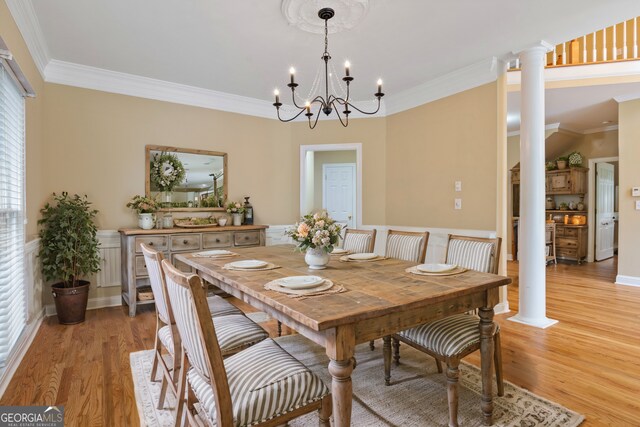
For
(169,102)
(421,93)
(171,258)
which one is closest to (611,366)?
(421,93)

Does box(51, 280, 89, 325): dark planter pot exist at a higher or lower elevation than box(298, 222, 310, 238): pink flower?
lower

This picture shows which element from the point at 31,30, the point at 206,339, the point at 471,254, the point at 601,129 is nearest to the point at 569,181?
the point at 601,129

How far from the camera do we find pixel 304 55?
3.48 metres

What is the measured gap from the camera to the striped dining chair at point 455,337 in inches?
68.3

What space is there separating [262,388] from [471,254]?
1771mm

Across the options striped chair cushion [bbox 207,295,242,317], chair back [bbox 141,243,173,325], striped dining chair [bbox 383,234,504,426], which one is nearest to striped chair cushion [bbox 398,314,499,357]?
striped dining chair [bbox 383,234,504,426]

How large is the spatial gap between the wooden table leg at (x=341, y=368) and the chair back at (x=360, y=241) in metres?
1.79

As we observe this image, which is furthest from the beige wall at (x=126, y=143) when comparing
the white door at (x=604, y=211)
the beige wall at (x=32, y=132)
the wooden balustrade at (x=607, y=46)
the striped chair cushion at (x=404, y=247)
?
the white door at (x=604, y=211)

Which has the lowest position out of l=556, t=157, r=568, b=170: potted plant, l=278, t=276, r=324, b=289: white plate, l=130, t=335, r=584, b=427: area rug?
l=130, t=335, r=584, b=427: area rug

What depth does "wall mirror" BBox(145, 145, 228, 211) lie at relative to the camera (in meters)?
4.23

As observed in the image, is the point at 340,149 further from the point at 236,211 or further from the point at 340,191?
the point at 340,191

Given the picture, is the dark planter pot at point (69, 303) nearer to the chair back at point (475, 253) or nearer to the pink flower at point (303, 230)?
the pink flower at point (303, 230)

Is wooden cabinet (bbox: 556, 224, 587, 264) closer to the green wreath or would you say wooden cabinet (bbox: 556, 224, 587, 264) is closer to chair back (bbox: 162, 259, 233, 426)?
the green wreath

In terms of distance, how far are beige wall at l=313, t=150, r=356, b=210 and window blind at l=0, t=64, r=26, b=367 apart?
4844mm
